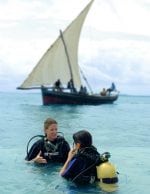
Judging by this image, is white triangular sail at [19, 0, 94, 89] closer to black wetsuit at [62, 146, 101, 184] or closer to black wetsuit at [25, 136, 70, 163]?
black wetsuit at [25, 136, 70, 163]

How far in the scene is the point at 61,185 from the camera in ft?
31.4

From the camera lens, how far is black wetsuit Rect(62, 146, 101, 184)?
8484 mm

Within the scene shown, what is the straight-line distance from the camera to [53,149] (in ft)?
33.8

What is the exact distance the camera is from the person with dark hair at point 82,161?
8422 millimetres

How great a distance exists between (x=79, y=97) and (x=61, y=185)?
153 feet

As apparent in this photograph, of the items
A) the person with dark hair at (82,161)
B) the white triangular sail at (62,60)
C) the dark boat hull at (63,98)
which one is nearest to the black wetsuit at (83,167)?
the person with dark hair at (82,161)

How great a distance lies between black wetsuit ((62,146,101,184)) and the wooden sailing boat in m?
45.6

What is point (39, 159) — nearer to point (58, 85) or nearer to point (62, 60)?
point (58, 85)

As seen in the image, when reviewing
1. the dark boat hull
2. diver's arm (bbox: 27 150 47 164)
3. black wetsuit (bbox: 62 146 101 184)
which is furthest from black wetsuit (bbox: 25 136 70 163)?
the dark boat hull

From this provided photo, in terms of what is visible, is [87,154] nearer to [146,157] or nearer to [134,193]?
[134,193]

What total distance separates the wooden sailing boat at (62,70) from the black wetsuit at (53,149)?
4394 centimetres

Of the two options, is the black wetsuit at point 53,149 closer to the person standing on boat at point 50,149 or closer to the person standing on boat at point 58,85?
the person standing on boat at point 50,149

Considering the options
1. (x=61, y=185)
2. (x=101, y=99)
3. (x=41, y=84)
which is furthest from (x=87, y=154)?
(x=101, y=99)

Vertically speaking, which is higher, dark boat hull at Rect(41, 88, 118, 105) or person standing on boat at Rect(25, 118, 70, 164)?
person standing on boat at Rect(25, 118, 70, 164)
